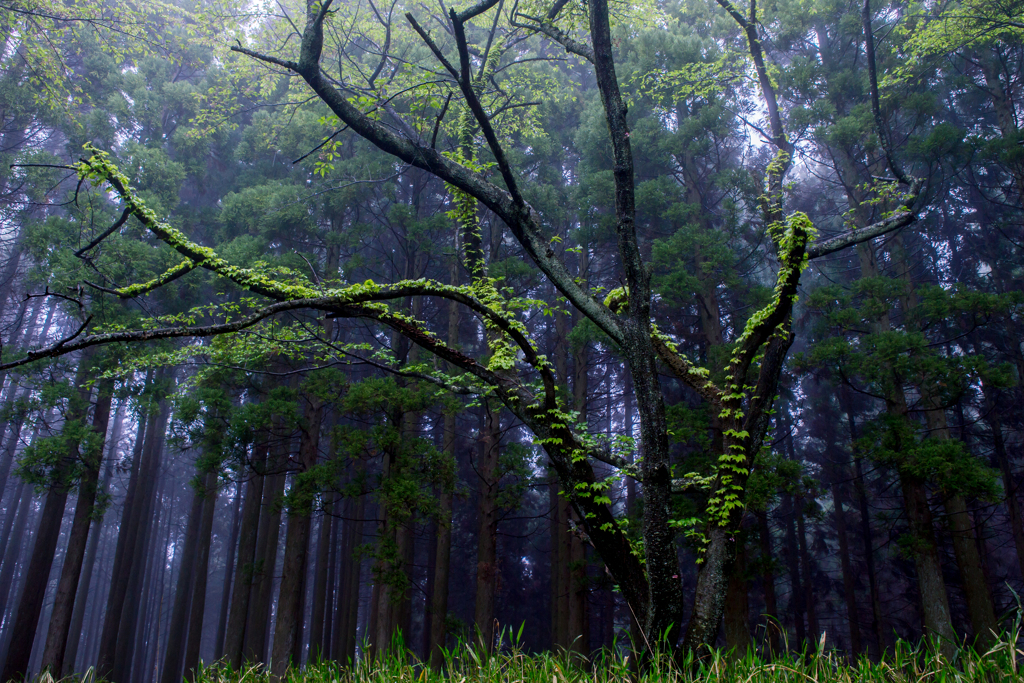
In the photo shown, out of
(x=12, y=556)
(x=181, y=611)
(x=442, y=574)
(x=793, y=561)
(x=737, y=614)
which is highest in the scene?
(x=12, y=556)

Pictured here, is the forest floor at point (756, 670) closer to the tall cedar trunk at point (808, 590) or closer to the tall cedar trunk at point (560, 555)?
the tall cedar trunk at point (560, 555)

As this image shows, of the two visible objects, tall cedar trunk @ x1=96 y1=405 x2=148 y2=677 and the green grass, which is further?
tall cedar trunk @ x1=96 y1=405 x2=148 y2=677

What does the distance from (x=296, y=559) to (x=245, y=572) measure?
4.73ft

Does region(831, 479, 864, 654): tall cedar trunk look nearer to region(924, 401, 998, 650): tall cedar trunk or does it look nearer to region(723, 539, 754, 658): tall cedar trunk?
region(924, 401, 998, 650): tall cedar trunk

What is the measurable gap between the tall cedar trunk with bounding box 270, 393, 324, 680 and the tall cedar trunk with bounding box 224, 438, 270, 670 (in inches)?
28.3

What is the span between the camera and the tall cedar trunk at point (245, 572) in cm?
934

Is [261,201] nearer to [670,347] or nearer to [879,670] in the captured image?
[670,347]

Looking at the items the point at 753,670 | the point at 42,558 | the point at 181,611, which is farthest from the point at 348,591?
the point at 753,670

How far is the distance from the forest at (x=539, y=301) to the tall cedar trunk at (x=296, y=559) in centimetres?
7

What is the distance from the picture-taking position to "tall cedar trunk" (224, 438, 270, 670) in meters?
9.34

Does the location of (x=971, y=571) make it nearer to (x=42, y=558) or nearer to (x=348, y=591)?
(x=348, y=591)

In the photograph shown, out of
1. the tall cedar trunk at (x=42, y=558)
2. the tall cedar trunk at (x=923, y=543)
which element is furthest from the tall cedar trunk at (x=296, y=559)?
the tall cedar trunk at (x=923, y=543)

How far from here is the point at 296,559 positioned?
8.99m

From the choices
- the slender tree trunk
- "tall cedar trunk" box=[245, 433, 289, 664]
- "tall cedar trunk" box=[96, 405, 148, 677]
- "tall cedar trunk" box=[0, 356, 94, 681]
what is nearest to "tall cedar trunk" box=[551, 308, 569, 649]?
the slender tree trunk
